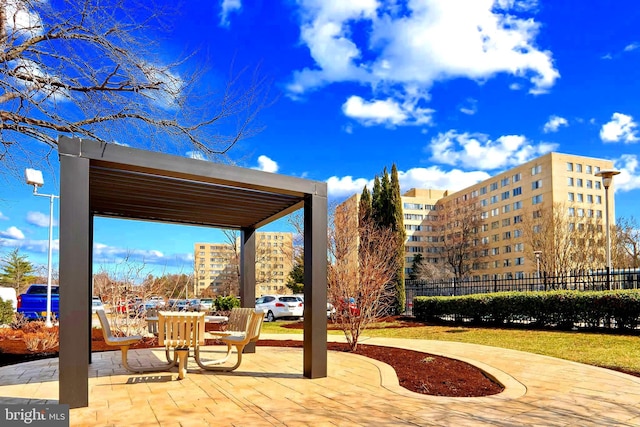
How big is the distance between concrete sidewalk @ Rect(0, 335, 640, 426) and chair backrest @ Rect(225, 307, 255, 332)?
0.90 metres

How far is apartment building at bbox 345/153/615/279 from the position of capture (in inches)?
2554

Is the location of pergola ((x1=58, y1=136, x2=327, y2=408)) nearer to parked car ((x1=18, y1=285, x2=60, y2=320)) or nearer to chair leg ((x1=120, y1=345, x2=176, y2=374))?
chair leg ((x1=120, y1=345, x2=176, y2=374))

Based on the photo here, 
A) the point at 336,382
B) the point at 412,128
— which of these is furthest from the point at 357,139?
the point at 336,382

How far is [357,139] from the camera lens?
29469mm

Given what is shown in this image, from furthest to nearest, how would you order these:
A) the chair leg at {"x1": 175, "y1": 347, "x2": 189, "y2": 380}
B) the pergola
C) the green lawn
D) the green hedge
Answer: the green hedge
the green lawn
the chair leg at {"x1": 175, "y1": 347, "x2": 189, "y2": 380}
the pergola

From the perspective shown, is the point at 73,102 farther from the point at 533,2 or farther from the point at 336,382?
the point at 533,2

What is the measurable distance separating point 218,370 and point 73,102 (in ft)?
17.1

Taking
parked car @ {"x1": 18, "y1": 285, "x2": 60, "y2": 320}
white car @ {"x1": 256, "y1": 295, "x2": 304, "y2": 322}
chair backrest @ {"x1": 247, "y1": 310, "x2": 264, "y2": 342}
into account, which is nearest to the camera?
chair backrest @ {"x1": 247, "y1": 310, "x2": 264, "y2": 342}

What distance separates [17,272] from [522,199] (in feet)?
212

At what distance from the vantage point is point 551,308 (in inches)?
576

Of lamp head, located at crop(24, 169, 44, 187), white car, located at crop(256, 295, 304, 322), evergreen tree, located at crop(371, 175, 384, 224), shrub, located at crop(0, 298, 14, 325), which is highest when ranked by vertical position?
evergreen tree, located at crop(371, 175, 384, 224)

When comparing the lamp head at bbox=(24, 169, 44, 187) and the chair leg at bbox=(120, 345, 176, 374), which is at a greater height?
the lamp head at bbox=(24, 169, 44, 187)

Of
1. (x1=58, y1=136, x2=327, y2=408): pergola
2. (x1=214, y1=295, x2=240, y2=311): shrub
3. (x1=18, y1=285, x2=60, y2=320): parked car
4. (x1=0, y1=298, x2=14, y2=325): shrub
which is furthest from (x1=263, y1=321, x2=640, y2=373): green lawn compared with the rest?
(x1=18, y1=285, x2=60, y2=320): parked car

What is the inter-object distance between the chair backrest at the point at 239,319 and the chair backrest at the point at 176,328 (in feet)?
7.60
